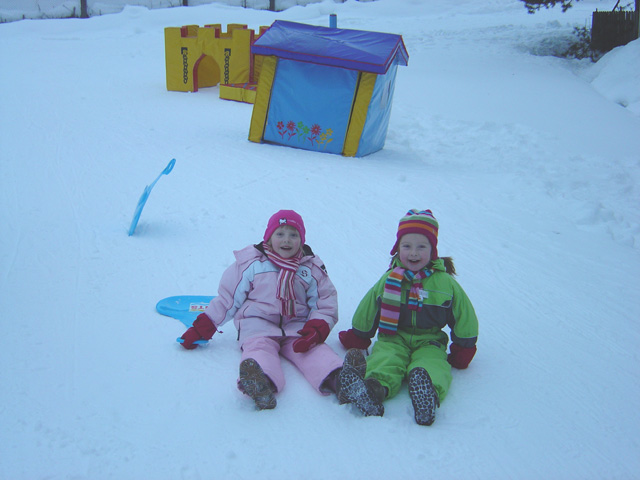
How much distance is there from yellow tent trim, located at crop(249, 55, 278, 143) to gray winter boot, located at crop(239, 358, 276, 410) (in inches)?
171

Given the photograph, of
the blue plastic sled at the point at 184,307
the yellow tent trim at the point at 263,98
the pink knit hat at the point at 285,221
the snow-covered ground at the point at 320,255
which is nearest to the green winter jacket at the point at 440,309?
the snow-covered ground at the point at 320,255

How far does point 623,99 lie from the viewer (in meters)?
8.42

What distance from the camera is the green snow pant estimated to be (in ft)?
8.09

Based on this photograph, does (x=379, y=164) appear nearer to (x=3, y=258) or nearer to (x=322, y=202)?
(x=322, y=202)

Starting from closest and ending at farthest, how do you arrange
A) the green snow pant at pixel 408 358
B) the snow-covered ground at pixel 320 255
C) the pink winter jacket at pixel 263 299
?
the snow-covered ground at pixel 320 255 < the green snow pant at pixel 408 358 < the pink winter jacket at pixel 263 299

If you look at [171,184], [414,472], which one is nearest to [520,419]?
[414,472]

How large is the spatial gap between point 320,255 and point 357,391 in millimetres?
1690

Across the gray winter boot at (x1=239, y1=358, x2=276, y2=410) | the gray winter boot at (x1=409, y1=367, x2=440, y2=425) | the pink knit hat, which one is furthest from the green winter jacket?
the gray winter boot at (x1=239, y1=358, x2=276, y2=410)

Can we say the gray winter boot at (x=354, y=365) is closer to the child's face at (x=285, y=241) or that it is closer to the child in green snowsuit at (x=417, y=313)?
the child in green snowsuit at (x=417, y=313)

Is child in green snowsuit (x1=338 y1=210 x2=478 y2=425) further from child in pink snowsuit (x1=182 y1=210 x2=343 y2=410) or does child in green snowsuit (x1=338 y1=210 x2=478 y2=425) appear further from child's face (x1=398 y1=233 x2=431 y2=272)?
child in pink snowsuit (x1=182 y1=210 x2=343 y2=410)

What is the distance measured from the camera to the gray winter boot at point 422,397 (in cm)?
230

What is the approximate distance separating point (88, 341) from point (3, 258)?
1.19m

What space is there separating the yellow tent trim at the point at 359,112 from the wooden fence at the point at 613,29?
6789mm

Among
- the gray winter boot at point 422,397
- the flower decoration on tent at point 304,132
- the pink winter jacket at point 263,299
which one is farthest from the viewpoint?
the flower decoration on tent at point 304,132
